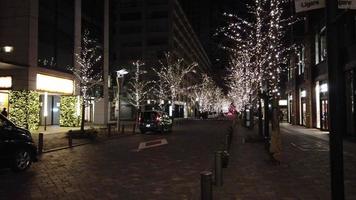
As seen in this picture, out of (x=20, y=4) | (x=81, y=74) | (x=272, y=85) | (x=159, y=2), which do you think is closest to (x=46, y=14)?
(x=20, y=4)

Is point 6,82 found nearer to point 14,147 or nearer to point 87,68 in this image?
point 87,68

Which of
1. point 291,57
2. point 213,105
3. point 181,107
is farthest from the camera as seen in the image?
point 213,105

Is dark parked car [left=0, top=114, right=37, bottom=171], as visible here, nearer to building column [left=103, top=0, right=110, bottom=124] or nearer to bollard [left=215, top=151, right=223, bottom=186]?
bollard [left=215, top=151, right=223, bottom=186]

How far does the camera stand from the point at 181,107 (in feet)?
319

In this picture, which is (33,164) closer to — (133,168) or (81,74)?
(133,168)

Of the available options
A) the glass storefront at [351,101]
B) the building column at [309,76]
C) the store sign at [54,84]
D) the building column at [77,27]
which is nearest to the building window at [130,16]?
the building column at [77,27]

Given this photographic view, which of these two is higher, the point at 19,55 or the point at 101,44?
the point at 101,44

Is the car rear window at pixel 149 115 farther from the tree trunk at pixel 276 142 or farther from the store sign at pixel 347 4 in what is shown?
the store sign at pixel 347 4

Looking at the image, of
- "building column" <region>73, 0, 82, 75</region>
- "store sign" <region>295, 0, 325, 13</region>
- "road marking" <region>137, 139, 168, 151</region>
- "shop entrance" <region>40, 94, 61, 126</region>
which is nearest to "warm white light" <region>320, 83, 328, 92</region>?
"road marking" <region>137, 139, 168, 151</region>

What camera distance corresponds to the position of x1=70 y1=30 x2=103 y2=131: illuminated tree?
39625 millimetres

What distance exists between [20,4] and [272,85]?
21276mm

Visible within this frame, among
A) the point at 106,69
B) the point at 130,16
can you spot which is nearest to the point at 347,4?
the point at 106,69

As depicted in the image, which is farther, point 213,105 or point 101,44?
point 213,105

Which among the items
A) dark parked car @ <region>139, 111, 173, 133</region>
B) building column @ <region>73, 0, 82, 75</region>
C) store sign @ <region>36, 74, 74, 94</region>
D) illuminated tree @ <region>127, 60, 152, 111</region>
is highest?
building column @ <region>73, 0, 82, 75</region>
